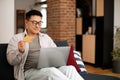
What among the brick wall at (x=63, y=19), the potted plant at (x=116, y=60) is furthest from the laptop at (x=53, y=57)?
the brick wall at (x=63, y=19)

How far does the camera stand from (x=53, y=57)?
103 inches

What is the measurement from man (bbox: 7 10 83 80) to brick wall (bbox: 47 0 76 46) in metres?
3.54

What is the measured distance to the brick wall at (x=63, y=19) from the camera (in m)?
6.44

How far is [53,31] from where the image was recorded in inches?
267

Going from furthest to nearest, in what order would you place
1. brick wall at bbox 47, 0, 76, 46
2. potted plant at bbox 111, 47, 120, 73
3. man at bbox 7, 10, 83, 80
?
brick wall at bbox 47, 0, 76, 46 < potted plant at bbox 111, 47, 120, 73 < man at bbox 7, 10, 83, 80

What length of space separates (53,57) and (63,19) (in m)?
3.93

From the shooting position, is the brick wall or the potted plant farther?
the brick wall

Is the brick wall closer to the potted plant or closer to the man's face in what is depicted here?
the potted plant

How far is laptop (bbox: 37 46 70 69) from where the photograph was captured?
2563 millimetres

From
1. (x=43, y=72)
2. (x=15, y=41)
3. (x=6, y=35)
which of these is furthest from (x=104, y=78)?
(x=6, y=35)

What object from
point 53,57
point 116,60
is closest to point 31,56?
point 53,57

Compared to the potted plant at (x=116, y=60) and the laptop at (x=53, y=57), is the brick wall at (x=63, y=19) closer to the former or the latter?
the potted plant at (x=116, y=60)

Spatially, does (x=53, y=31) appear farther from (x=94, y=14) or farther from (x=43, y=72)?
(x=43, y=72)

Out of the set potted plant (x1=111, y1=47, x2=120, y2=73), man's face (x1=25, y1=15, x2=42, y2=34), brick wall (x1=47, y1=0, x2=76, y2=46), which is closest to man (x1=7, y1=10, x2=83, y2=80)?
man's face (x1=25, y1=15, x2=42, y2=34)
